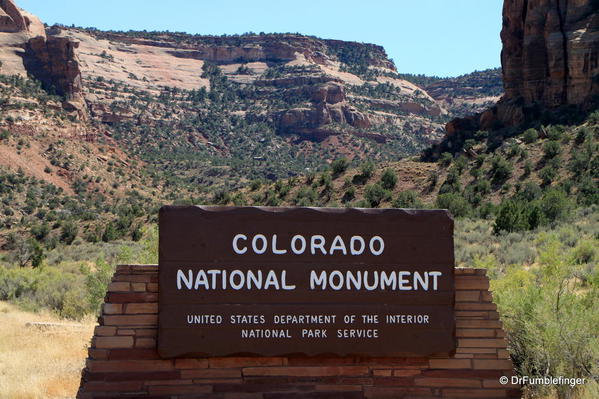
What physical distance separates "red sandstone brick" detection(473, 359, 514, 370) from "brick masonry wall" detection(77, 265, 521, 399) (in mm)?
11

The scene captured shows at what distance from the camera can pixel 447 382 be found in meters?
7.31

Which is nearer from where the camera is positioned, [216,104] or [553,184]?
[553,184]

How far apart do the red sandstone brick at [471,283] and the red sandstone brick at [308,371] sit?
1486 millimetres

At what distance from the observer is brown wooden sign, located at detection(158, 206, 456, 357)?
23.4 ft

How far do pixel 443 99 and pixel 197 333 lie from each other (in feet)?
515

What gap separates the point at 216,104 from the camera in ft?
413

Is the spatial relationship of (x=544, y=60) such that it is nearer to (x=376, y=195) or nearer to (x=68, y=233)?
(x=376, y=195)

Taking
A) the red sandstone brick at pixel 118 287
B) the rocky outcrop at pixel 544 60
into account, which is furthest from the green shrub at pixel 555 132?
the red sandstone brick at pixel 118 287

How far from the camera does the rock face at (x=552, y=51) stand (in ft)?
171

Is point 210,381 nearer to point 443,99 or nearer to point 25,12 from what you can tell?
point 25,12

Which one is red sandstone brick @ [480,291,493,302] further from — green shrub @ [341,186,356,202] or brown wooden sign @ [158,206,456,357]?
green shrub @ [341,186,356,202]

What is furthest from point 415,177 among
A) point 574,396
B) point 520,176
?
point 574,396

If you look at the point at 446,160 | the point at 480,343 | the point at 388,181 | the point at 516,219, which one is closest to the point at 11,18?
the point at 388,181

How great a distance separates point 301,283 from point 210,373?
1388 millimetres
